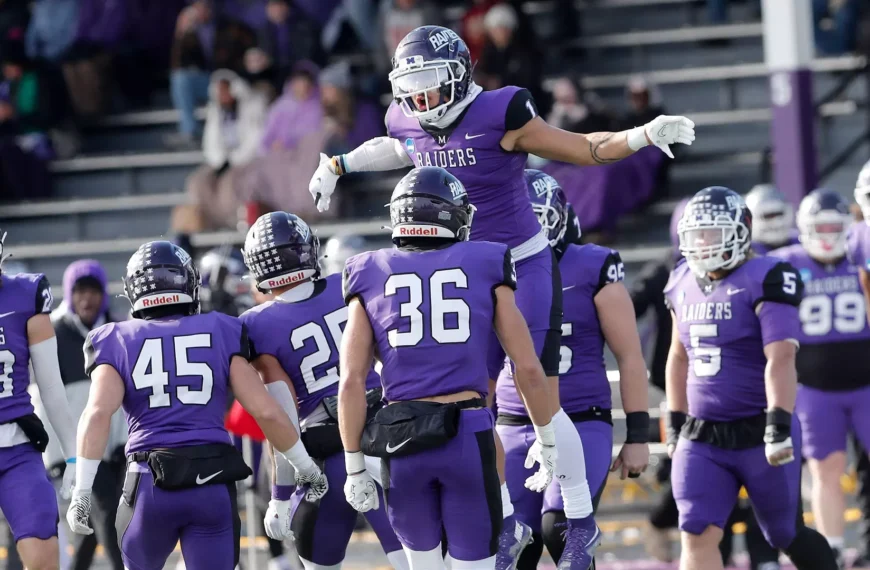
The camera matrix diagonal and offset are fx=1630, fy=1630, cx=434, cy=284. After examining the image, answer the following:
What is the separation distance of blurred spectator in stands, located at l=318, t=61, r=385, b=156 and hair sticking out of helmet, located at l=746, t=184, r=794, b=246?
4677 mm

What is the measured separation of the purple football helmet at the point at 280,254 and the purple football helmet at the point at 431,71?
0.81 metres

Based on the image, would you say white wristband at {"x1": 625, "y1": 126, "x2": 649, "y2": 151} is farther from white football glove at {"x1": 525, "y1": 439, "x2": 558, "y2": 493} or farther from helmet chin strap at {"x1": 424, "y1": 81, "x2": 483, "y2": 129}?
white football glove at {"x1": 525, "y1": 439, "x2": 558, "y2": 493}

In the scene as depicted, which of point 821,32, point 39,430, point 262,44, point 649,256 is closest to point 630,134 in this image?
point 39,430

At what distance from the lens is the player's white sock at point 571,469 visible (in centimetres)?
634

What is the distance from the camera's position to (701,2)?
14.6 meters

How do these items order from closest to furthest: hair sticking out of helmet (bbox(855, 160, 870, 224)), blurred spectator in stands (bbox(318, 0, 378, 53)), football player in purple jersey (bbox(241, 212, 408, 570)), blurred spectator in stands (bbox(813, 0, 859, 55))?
football player in purple jersey (bbox(241, 212, 408, 570)), hair sticking out of helmet (bbox(855, 160, 870, 224)), blurred spectator in stands (bbox(813, 0, 859, 55)), blurred spectator in stands (bbox(318, 0, 378, 53))

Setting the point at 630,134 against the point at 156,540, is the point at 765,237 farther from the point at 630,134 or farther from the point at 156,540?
the point at 156,540

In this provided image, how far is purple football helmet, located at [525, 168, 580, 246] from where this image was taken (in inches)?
Result: 271

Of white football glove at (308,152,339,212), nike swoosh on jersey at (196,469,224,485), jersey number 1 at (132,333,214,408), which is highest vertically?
white football glove at (308,152,339,212)

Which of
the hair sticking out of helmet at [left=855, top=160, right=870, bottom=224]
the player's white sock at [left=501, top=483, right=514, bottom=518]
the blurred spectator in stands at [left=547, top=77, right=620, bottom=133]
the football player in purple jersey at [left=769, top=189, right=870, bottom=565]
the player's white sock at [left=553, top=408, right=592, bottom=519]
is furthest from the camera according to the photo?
the blurred spectator in stands at [left=547, top=77, right=620, bottom=133]

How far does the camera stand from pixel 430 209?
18.8 ft

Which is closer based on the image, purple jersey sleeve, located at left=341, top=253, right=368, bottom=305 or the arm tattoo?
purple jersey sleeve, located at left=341, top=253, right=368, bottom=305

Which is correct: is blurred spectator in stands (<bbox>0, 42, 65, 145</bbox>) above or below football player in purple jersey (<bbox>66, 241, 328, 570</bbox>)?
above

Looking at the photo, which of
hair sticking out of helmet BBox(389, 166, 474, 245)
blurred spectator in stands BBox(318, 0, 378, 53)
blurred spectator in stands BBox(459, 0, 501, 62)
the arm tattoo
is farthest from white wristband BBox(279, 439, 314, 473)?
blurred spectator in stands BBox(318, 0, 378, 53)
